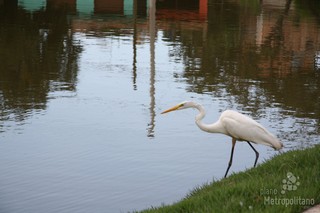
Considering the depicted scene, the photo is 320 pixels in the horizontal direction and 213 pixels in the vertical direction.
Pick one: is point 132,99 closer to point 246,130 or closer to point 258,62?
point 246,130

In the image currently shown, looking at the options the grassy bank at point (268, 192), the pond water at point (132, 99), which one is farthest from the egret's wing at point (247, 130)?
the grassy bank at point (268, 192)

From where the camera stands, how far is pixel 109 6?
3538 centimetres

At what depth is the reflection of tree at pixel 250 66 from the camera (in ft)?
55.2

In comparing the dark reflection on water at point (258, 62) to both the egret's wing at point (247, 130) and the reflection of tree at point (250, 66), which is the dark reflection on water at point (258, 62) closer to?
the reflection of tree at point (250, 66)

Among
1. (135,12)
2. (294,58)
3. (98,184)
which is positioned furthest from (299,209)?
(135,12)

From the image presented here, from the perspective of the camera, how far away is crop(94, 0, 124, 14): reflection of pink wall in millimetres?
33312

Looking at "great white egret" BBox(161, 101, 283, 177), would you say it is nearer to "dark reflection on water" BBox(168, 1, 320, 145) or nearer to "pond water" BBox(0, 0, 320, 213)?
"pond water" BBox(0, 0, 320, 213)

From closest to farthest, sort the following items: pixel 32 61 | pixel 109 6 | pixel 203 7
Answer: pixel 32 61 < pixel 109 6 < pixel 203 7

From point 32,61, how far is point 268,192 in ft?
46.0

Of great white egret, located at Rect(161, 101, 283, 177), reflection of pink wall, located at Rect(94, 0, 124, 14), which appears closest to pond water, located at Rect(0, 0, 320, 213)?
great white egret, located at Rect(161, 101, 283, 177)

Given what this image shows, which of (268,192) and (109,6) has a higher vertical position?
(109,6)

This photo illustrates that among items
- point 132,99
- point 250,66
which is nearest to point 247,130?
point 132,99

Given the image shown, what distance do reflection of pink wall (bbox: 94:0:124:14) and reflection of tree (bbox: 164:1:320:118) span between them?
16.5 feet

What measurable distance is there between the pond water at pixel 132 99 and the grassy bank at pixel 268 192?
198cm
